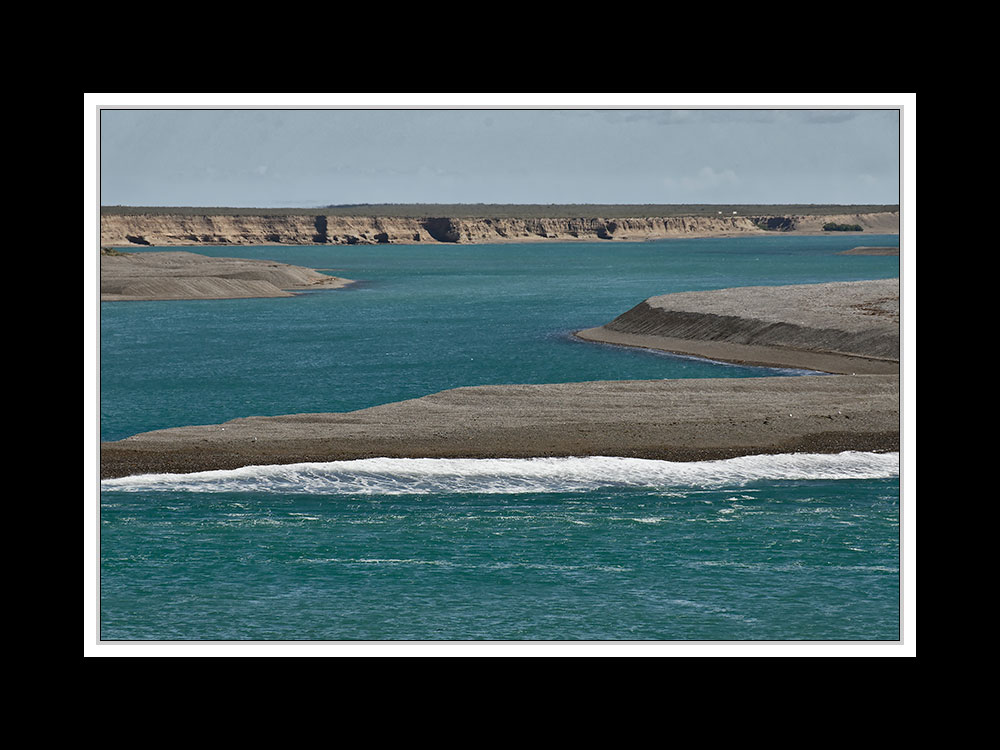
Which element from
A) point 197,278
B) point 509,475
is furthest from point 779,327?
point 197,278

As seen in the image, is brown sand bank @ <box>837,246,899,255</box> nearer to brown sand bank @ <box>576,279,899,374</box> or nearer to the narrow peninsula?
brown sand bank @ <box>576,279,899,374</box>

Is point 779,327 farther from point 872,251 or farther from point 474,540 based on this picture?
point 872,251

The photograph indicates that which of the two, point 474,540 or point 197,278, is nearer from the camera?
point 474,540

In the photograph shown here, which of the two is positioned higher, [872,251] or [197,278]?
[872,251]

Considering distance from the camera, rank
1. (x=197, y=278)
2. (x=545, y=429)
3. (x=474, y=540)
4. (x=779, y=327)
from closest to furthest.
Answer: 1. (x=474, y=540)
2. (x=545, y=429)
3. (x=779, y=327)
4. (x=197, y=278)

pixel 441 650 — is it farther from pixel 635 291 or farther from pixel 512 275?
pixel 512 275

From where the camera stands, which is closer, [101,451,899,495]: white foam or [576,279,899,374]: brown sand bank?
[101,451,899,495]: white foam

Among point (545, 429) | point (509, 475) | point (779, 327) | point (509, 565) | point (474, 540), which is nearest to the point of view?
point (509, 565)

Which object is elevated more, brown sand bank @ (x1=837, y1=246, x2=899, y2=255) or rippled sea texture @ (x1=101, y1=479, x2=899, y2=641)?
brown sand bank @ (x1=837, y1=246, x2=899, y2=255)

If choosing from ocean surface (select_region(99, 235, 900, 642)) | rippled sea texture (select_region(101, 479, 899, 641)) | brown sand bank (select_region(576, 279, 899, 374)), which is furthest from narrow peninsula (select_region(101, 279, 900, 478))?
rippled sea texture (select_region(101, 479, 899, 641))
